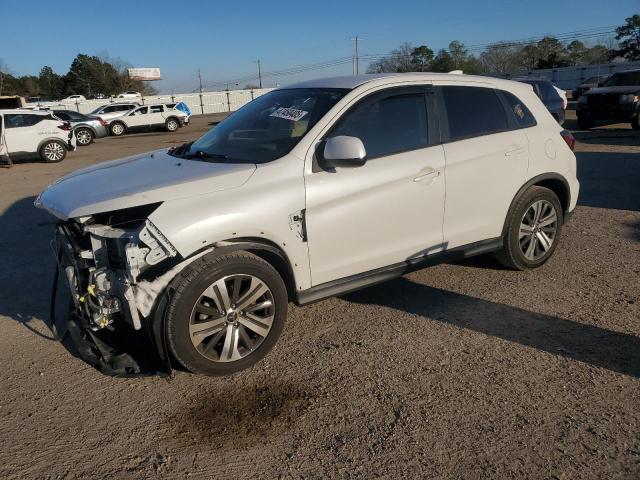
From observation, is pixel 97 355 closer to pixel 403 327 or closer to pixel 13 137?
pixel 403 327

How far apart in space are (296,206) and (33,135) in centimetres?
1520

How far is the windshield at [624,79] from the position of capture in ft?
54.6

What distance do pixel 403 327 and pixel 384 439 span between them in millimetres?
1371

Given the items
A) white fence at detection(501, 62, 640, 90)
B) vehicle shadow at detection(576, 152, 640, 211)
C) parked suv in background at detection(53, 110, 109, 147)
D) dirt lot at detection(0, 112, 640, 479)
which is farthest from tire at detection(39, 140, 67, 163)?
white fence at detection(501, 62, 640, 90)

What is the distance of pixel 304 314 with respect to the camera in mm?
4562

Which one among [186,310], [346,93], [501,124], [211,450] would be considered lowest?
[211,450]

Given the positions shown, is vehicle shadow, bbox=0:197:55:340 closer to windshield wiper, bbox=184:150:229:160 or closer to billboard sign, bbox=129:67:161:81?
windshield wiper, bbox=184:150:229:160

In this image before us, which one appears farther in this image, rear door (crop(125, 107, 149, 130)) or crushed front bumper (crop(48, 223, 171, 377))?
rear door (crop(125, 107, 149, 130))

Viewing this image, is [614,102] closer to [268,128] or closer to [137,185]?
[268,128]

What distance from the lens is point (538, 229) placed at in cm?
513

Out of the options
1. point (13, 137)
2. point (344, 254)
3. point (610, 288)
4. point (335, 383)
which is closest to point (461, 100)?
point (344, 254)

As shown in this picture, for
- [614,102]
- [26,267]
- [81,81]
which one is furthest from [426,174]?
[81,81]

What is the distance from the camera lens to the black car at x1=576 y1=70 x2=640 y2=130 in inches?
602

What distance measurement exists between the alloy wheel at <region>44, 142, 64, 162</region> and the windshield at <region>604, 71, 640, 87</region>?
1691cm
